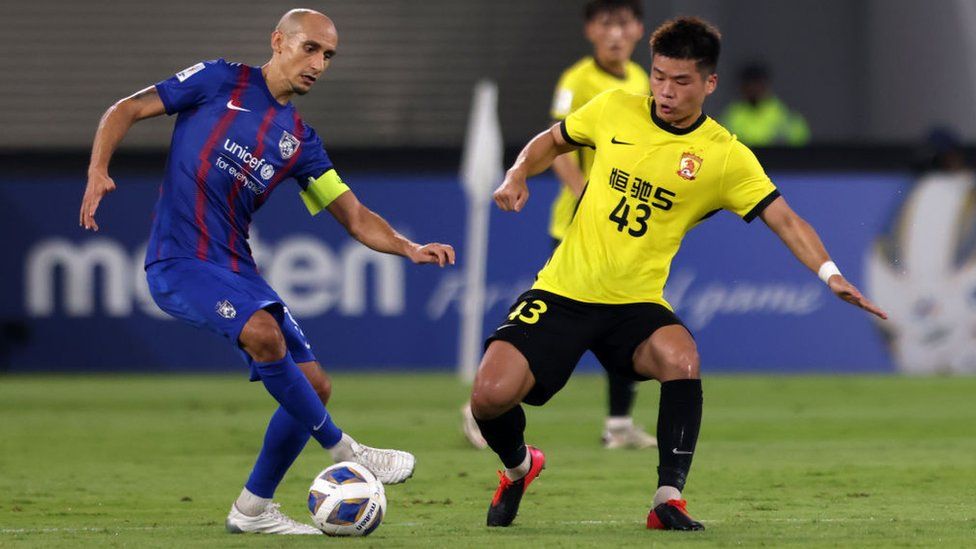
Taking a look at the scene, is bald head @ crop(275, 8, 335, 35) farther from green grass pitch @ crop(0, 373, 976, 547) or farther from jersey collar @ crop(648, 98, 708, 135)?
green grass pitch @ crop(0, 373, 976, 547)

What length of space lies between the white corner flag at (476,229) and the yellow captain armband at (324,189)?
23.6 feet

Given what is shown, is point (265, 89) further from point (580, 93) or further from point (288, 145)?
point (580, 93)

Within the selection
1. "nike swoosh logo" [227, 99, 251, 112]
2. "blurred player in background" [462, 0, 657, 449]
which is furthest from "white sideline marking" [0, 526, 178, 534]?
"blurred player in background" [462, 0, 657, 449]

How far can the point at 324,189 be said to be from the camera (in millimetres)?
6625

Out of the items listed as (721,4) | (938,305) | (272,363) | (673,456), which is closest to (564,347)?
(673,456)

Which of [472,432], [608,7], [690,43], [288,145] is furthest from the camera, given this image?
[472,432]

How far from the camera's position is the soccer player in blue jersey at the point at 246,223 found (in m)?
6.15

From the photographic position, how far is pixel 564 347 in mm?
6316

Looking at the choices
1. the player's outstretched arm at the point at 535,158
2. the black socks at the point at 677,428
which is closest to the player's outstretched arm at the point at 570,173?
the player's outstretched arm at the point at 535,158

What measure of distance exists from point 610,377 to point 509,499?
110 inches

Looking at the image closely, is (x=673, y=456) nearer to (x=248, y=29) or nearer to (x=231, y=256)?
(x=231, y=256)

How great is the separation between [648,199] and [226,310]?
1.55 m

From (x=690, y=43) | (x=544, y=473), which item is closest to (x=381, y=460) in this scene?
(x=690, y=43)

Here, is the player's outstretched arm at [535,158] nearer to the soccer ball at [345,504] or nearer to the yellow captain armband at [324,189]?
the yellow captain armband at [324,189]
